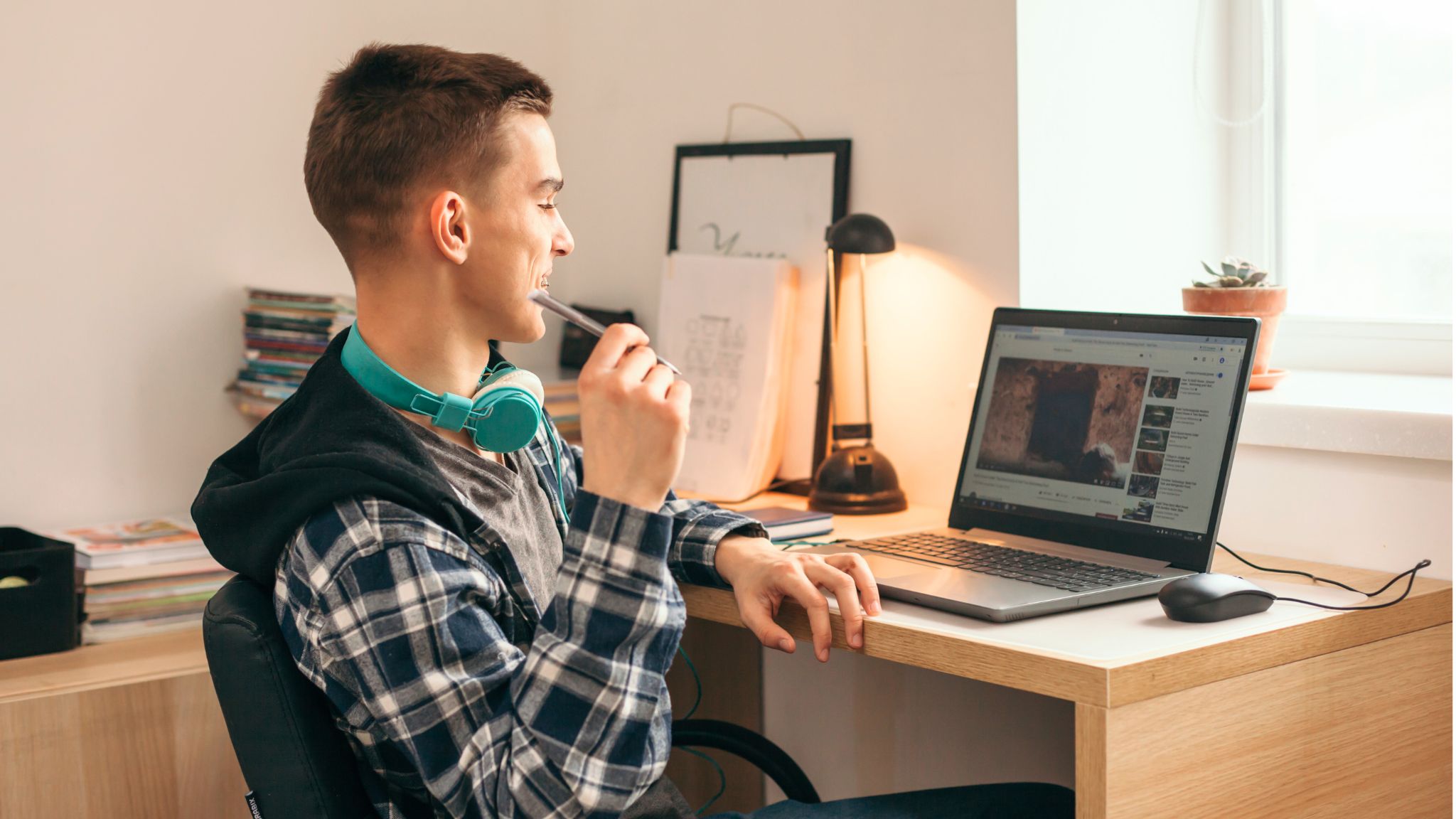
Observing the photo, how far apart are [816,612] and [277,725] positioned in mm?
470

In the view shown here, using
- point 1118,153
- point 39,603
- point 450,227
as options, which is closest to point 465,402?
point 450,227

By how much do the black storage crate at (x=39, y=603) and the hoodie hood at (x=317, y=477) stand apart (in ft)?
2.11

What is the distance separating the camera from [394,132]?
44.3 inches

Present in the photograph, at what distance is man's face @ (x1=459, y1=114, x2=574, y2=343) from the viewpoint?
114 cm

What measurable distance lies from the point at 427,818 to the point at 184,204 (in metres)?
1.26

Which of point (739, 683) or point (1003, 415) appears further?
point (739, 683)

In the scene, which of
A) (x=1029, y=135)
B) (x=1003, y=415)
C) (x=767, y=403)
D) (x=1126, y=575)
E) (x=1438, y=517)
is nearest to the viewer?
(x=1126, y=575)

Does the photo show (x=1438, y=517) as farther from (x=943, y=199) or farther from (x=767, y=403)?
(x=767, y=403)

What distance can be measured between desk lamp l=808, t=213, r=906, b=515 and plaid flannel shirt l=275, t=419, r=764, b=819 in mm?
810

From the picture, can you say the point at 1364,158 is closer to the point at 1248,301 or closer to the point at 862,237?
the point at 1248,301

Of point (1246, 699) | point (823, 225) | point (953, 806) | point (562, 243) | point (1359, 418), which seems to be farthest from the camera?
point (823, 225)

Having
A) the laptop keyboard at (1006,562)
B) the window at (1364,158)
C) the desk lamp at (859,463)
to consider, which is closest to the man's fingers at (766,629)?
the laptop keyboard at (1006,562)

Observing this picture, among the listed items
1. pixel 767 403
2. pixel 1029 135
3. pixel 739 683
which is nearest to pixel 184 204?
pixel 767 403

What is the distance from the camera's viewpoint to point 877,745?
1857 millimetres
